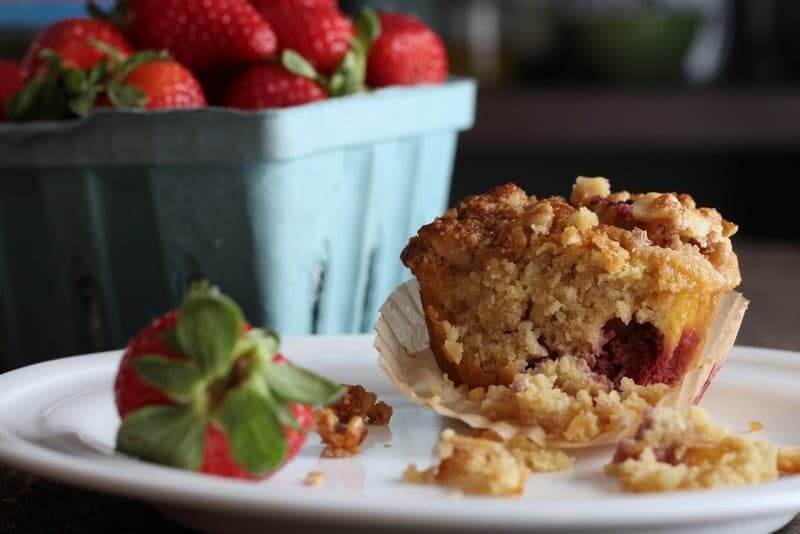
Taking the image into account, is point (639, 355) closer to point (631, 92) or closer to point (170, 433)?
point (170, 433)

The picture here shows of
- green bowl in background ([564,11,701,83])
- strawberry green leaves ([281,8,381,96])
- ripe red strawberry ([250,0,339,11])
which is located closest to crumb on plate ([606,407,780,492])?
strawberry green leaves ([281,8,381,96])

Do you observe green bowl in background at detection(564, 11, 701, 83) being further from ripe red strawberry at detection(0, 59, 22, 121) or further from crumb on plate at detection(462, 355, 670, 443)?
crumb on plate at detection(462, 355, 670, 443)

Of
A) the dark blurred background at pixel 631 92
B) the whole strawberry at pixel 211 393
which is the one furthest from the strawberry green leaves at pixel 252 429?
the dark blurred background at pixel 631 92

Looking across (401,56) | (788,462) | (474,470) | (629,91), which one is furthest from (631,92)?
(474,470)

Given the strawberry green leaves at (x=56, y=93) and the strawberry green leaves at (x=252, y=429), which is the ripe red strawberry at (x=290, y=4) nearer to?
the strawberry green leaves at (x=56, y=93)

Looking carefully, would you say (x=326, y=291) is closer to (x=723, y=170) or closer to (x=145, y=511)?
(x=145, y=511)
